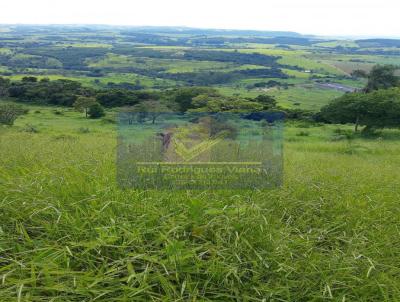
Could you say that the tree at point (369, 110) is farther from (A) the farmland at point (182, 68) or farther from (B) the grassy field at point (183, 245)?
(B) the grassy field at point (183, 245)

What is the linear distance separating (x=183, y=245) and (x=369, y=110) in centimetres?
2697

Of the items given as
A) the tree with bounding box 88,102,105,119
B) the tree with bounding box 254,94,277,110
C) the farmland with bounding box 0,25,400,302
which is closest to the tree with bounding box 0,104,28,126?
the tree with bounding box 88,102,105,119

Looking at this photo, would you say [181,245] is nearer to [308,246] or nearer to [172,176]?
[308,246]

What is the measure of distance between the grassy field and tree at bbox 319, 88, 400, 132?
2441 centimetres

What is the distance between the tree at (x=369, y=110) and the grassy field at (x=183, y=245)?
24408mm

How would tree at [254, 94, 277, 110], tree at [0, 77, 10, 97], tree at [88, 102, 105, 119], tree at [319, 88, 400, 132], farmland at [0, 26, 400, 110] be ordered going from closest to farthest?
tree at [319, 88, 400, 132] < tree at [88, 102, 105, 119] < tree at [254, 94, 277, 110] < tree at [0, 77, 10, 97] < farmland at [0, 26, 400, 110]

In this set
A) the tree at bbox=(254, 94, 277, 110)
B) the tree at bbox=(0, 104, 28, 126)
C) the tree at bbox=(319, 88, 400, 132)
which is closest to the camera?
the tree at bbox=(319, 88, 400, 132)

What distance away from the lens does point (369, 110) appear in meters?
26.8

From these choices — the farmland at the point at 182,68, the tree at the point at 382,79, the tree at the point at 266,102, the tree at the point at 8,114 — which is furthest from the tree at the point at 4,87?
the tree at the point at 382,79

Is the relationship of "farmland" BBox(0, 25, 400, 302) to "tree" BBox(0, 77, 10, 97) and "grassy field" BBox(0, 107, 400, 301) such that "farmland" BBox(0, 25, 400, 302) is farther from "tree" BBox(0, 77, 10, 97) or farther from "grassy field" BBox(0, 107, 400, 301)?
"tree" BBox(0, 77, 10, 97)

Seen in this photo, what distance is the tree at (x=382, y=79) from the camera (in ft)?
159

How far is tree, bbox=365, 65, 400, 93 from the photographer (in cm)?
4834

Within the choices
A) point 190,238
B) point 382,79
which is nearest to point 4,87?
point 382,79

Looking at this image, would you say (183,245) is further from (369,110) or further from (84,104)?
(84,104)
